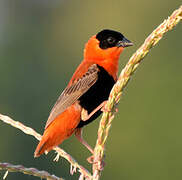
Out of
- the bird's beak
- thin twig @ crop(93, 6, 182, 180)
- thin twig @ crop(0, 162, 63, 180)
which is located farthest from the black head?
thin twig @ crop(0, 162, 63, 180)

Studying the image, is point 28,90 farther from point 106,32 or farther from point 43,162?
point 106,32

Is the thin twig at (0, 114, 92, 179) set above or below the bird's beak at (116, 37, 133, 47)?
below

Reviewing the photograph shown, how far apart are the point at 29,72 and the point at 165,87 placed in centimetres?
801

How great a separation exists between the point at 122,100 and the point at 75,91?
15417mm

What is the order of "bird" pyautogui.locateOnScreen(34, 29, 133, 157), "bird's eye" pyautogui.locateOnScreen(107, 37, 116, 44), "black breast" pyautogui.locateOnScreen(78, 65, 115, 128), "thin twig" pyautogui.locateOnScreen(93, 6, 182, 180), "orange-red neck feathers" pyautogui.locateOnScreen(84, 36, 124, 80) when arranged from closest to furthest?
"thin twig" pyautogui.locateOnScreen(93, 6, 182, 180) < "bird" pyautogui.locateOnScreen(34, 29, 133, 157) < "black breast" pyautogui.locateOnScreen(78, 65, 115, 128) < "orange-red neck feathers" pyautogui.locateOnScreen(84, 36, 124, 80) < "bird's eye" pyautogui.locateOnScreen(107, 37, 116, 44)

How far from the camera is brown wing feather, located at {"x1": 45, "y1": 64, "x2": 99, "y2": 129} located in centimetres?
489

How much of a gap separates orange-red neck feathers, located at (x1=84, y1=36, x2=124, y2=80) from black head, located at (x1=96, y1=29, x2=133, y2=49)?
5 cm

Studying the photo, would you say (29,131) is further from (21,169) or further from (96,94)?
(96,94)

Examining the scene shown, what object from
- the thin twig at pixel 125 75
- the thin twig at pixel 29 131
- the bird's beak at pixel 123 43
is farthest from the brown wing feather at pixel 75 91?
the thin twig at pixel 125 75

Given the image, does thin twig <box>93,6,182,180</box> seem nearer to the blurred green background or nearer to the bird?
the bird

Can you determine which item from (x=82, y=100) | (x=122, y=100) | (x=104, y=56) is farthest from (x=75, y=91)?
(x=122, y=100)

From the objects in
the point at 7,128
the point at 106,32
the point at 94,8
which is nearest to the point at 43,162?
the point at 7,128

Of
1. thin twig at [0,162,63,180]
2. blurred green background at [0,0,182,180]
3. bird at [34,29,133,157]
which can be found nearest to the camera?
thin twig at [0,162,63,180]

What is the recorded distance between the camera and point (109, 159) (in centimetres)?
2062
